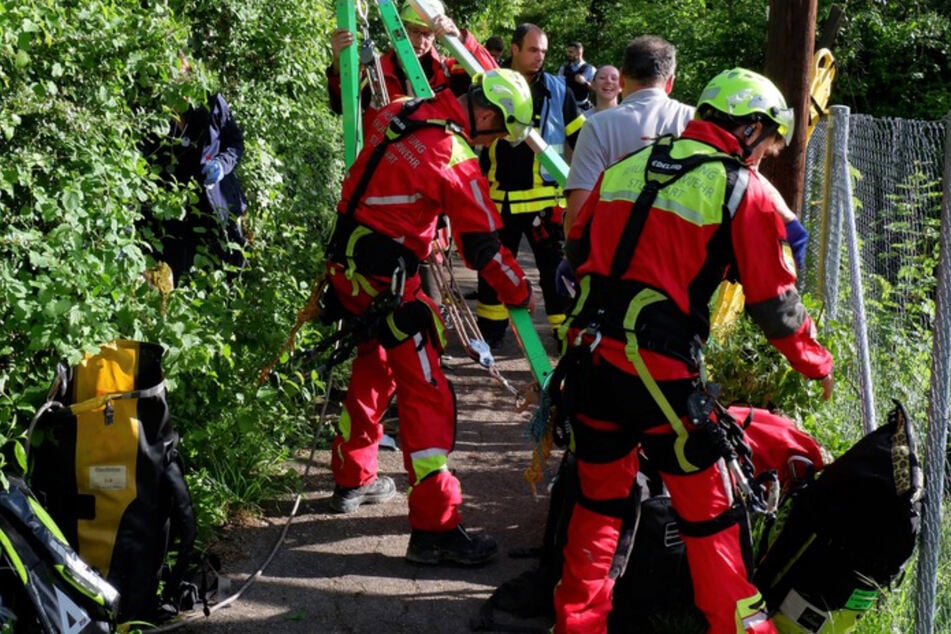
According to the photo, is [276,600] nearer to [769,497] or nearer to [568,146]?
[769,497]

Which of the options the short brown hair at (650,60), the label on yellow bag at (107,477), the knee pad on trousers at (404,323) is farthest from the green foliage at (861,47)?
the label on yellow bag at (107,477)

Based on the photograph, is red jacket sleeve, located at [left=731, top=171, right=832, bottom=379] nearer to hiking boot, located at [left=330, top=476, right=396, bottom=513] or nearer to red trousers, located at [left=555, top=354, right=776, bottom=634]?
red trousers, located at [left=555, top=354, right=776, bottom=634]

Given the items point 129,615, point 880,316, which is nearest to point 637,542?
point 129,615

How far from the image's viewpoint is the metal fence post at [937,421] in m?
3.30

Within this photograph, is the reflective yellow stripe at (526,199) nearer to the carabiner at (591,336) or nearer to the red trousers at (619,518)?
the red trousers at (619,518)

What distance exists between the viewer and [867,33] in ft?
42.8

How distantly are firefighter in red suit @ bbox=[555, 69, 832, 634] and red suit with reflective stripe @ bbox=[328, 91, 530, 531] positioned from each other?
2.77 feet

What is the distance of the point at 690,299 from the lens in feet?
11.8

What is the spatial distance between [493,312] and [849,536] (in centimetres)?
431

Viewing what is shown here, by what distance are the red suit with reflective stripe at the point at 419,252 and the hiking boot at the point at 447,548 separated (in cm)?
4

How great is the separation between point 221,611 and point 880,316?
4.34m

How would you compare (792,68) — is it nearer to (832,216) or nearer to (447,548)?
(832,216)

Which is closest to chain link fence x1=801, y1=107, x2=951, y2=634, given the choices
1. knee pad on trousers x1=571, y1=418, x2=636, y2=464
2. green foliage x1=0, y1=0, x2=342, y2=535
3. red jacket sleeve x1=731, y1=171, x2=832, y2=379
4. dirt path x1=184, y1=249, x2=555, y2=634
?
red jacket sleeve x1=731, y1=171, x2=832, y2=379

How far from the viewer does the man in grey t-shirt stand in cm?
513
